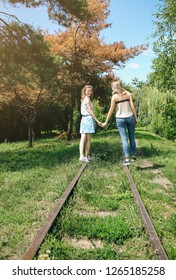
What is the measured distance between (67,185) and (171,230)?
2629mm

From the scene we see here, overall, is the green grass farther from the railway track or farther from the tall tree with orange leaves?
the tall tree with orange leaves

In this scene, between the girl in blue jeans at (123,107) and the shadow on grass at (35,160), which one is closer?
the girl in blue jeans at (123,107)

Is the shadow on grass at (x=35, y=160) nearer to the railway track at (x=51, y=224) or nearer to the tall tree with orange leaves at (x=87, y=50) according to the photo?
the railway track at (x=51, y=224)

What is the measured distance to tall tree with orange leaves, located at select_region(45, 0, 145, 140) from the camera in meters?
25.2

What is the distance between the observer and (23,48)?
13.4 m

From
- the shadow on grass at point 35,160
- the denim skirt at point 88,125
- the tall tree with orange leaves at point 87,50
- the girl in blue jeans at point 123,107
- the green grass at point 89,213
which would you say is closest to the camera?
the green grass at point 89,213

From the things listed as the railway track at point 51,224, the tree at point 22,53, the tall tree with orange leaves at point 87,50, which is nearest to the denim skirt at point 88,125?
the railway track at point 51,224

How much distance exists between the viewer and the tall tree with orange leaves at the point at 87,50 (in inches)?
993

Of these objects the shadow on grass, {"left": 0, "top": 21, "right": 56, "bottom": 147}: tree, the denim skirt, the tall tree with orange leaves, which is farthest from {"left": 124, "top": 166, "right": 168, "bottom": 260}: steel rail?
the tall tree with orange leaves

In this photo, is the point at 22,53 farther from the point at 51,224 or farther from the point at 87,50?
the point at 87,50

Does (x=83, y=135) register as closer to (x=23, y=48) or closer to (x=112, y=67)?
(x=23, y=48)

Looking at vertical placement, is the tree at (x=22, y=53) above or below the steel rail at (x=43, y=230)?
above

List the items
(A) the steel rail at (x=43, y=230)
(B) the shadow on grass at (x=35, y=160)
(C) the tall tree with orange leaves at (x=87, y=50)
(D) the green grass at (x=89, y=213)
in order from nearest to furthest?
1. (A) the steel rail at (x=43, y=230)
2. (D) the green grass at (x=89, y=213)
3. (B) the shadow on grass at (x=35, y=160)
4. (C) the tall tree with orange leaves at (x=87, y=50)
